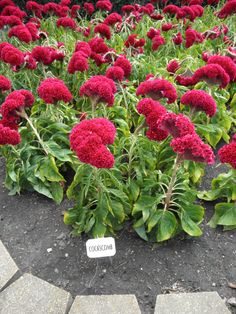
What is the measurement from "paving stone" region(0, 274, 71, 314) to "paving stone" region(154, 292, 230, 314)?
521 millimetres

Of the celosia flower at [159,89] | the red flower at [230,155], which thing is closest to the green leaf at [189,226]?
the red flower at [230,155]

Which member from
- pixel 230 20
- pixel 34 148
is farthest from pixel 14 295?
pixel 230 20

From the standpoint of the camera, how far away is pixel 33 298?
78.7 inches

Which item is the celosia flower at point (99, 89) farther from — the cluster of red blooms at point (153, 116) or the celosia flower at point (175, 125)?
the celosia flower at point (175, 125)

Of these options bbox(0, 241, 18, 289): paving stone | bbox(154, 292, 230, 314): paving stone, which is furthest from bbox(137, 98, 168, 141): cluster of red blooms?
bbox(0, 241, 18, 289): paving stone

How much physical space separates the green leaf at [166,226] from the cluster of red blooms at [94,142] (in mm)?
686

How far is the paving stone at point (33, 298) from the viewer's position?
195 centimetres

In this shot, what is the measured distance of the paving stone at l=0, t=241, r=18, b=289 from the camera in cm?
212

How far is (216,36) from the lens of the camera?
4.23 metres

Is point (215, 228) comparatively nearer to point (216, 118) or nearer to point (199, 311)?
point (199, 311)

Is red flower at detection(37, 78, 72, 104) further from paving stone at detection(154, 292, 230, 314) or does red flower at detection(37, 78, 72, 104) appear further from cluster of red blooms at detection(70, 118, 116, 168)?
paving stone at detection(154, 292, 230, 314)

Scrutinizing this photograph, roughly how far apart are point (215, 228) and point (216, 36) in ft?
8.83

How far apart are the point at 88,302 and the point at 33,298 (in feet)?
1.03

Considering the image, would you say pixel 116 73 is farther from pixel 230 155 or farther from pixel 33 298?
pixel 33 298
